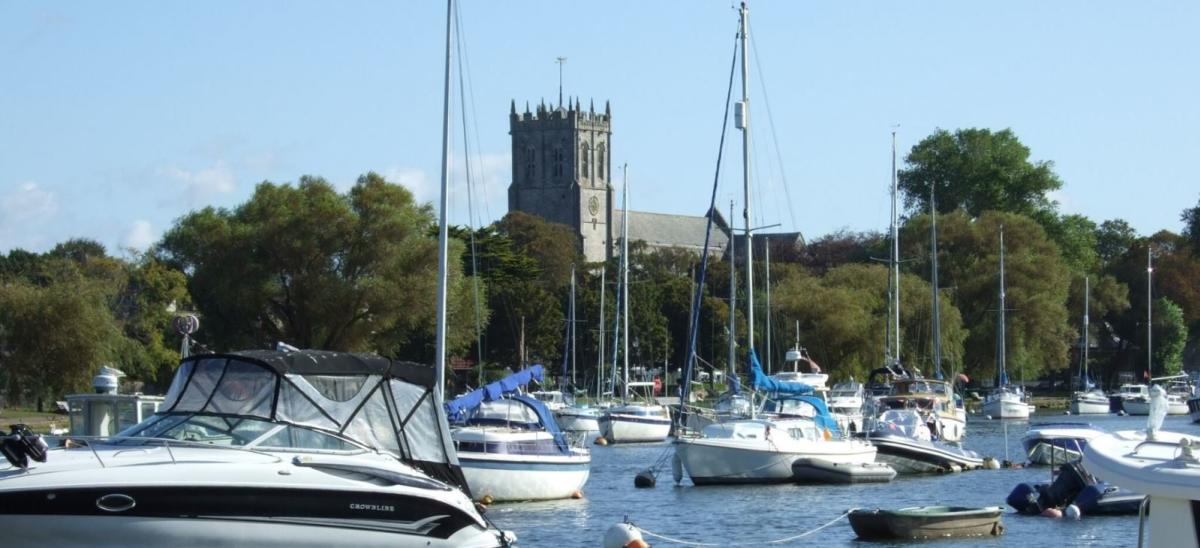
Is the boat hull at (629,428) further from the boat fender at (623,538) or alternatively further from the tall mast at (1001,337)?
the boat fender at (623,538)

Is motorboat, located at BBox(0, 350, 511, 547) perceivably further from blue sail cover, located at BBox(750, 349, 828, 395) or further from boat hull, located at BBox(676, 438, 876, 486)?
blue sail cover, located at BBox(750, 349, 828, 395)

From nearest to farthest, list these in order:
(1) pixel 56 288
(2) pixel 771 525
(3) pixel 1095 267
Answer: (2) pixel 771 525
(1) pixel 56 288
(3) pixel 1095 267

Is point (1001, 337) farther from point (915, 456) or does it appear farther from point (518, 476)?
point (518, 476)

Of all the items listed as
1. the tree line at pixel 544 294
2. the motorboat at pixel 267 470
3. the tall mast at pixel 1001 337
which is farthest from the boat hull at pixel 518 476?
the tall mast at pixel 1001 337

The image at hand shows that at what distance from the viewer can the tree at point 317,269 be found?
6906cm

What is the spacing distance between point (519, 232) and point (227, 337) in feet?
251

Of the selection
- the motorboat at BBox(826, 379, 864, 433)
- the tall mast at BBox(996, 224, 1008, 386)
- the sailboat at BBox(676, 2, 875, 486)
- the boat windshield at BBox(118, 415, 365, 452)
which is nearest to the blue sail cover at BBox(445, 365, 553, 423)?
the sailboat at BBox(676, 2, 875, 486)

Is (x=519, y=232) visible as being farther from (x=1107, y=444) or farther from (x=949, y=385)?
(x=1107, y=444)

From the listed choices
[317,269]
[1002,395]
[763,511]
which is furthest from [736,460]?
[1002,395]

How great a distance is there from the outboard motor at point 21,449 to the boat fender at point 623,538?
1105cm

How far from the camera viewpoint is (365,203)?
7112 centimetres

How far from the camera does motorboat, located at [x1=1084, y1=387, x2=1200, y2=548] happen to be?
13836 mm

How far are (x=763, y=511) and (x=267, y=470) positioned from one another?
66.5 ft

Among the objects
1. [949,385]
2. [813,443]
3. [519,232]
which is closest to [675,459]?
[813,443]
